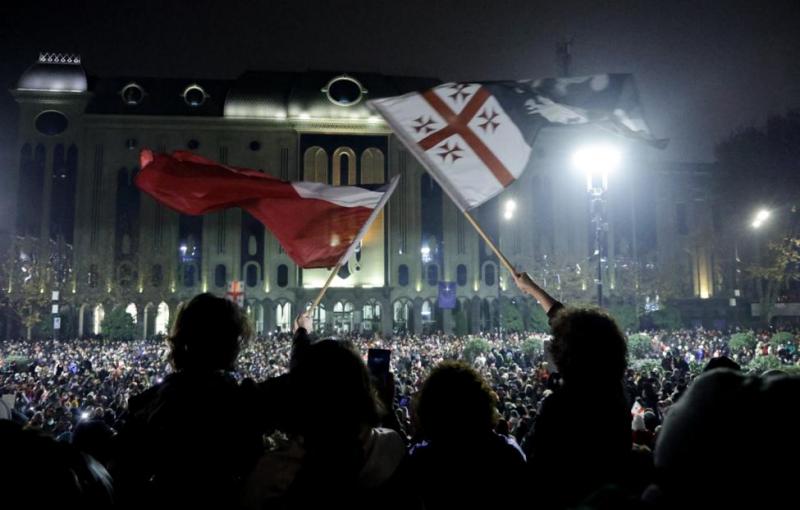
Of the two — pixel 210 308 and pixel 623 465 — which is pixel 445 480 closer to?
pixel 623 465

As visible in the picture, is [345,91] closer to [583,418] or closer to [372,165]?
[372,165]

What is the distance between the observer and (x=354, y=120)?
54.0 metres

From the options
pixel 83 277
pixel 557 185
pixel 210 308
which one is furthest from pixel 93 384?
pixel 557 185

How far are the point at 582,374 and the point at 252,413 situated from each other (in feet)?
5.18

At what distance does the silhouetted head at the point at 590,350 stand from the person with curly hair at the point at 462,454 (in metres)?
0.52

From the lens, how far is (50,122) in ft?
168

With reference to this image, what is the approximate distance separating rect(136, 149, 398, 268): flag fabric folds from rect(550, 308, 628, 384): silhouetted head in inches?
175

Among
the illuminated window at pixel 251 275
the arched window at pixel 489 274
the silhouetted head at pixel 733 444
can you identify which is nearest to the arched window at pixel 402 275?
the arched window at pixel 489 274

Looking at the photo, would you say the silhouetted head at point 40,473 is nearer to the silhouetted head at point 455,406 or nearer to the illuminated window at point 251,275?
the silhouetted head at point 455,406

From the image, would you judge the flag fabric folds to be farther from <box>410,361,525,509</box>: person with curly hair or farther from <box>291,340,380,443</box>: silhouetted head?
<box>291,340,380,443</box>: silhouetted head

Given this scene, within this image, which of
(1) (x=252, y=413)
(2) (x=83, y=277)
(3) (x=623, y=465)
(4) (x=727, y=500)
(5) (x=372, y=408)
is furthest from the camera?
(2) (x=83, y=277)

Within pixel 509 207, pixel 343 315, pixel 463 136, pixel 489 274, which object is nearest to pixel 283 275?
pixel 343 315

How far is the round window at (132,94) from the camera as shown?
53.2m

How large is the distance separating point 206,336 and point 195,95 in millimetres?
57196
